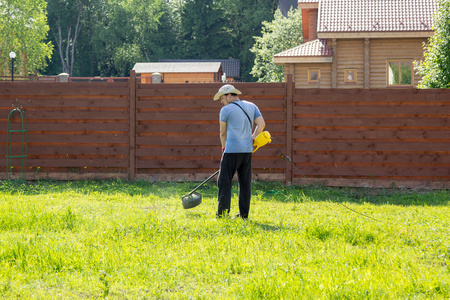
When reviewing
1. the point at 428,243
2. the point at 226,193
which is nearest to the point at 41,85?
the point at 226,193

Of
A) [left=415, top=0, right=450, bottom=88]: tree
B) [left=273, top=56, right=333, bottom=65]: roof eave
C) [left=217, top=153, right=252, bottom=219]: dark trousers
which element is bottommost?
[left=217, top=153, right=252, bottom=219]: dark trousers

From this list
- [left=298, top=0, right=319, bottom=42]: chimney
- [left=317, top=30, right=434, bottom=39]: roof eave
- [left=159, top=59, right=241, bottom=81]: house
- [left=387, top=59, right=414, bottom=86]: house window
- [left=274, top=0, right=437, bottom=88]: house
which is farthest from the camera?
[left=159, top=59, right=241, bottom=81]: house

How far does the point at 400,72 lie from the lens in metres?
22.7

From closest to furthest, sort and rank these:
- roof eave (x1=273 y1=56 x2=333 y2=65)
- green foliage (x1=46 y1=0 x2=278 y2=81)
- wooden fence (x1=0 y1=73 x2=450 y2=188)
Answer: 1. wooden fence (x1=0 y1=73 x2=450 y2=188)
2. roof eave (x1=273 y1=56 x2=333 y2=65)
3. green foliage (x1=46 y1=0 x2=278 y2=81)

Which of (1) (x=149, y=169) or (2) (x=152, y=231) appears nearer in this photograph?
(2) (x=152, y=231)

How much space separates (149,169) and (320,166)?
11.8ft

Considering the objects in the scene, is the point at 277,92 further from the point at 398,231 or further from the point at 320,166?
the point at 398,231

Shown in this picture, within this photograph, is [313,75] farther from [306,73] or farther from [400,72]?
[400,72]

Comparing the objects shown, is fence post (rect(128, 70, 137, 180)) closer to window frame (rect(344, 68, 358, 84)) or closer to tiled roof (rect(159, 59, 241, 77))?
window frame (rect(344, 68, 358, 84))

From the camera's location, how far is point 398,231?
Answer: 6.45 metres

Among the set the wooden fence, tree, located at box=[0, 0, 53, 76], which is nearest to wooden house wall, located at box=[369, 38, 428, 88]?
the wooden fence

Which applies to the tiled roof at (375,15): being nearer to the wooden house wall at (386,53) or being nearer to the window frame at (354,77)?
the wooden house wall at (386,53)

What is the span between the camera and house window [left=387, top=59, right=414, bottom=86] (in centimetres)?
2259

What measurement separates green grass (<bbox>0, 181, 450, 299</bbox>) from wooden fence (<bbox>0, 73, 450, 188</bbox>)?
7.49 ft
